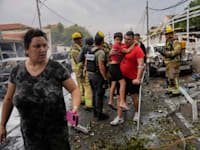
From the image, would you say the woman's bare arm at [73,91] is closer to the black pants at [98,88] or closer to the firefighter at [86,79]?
the black pants at [98,88]

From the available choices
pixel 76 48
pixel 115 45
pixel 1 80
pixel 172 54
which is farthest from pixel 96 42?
pixel 1 80

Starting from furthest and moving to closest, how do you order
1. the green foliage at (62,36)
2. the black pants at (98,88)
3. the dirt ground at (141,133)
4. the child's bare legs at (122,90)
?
the green foliage at (62,36) → the black pants at (98,88) → the child's bare legs at (122,90) → the dirt ground at (141,133)

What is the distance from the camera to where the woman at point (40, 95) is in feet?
5.57

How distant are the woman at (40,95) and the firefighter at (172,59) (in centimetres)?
463

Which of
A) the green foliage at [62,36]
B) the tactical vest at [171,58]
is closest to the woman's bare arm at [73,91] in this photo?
the tactical vest at [171,58]

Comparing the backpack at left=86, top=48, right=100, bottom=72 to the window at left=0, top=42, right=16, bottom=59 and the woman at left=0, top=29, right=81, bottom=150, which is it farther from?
the window at left=0, top=42, right=16, bottom=59

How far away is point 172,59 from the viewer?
5.69 m

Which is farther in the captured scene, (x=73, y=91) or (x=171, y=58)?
(x=171, y=58)

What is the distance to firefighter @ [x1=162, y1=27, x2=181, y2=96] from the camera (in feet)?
18.0

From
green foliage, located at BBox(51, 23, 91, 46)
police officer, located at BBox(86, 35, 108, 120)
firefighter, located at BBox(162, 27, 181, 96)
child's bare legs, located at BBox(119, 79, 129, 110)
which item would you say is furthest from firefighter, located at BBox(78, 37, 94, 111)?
green foliage, located at BBox(51, 23, 91, 46)

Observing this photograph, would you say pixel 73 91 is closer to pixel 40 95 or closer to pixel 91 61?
pixel 40 95

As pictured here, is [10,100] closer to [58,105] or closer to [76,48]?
[58,105]

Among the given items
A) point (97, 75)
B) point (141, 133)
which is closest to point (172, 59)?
point (97, 75)

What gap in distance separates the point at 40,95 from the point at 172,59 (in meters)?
5.13
